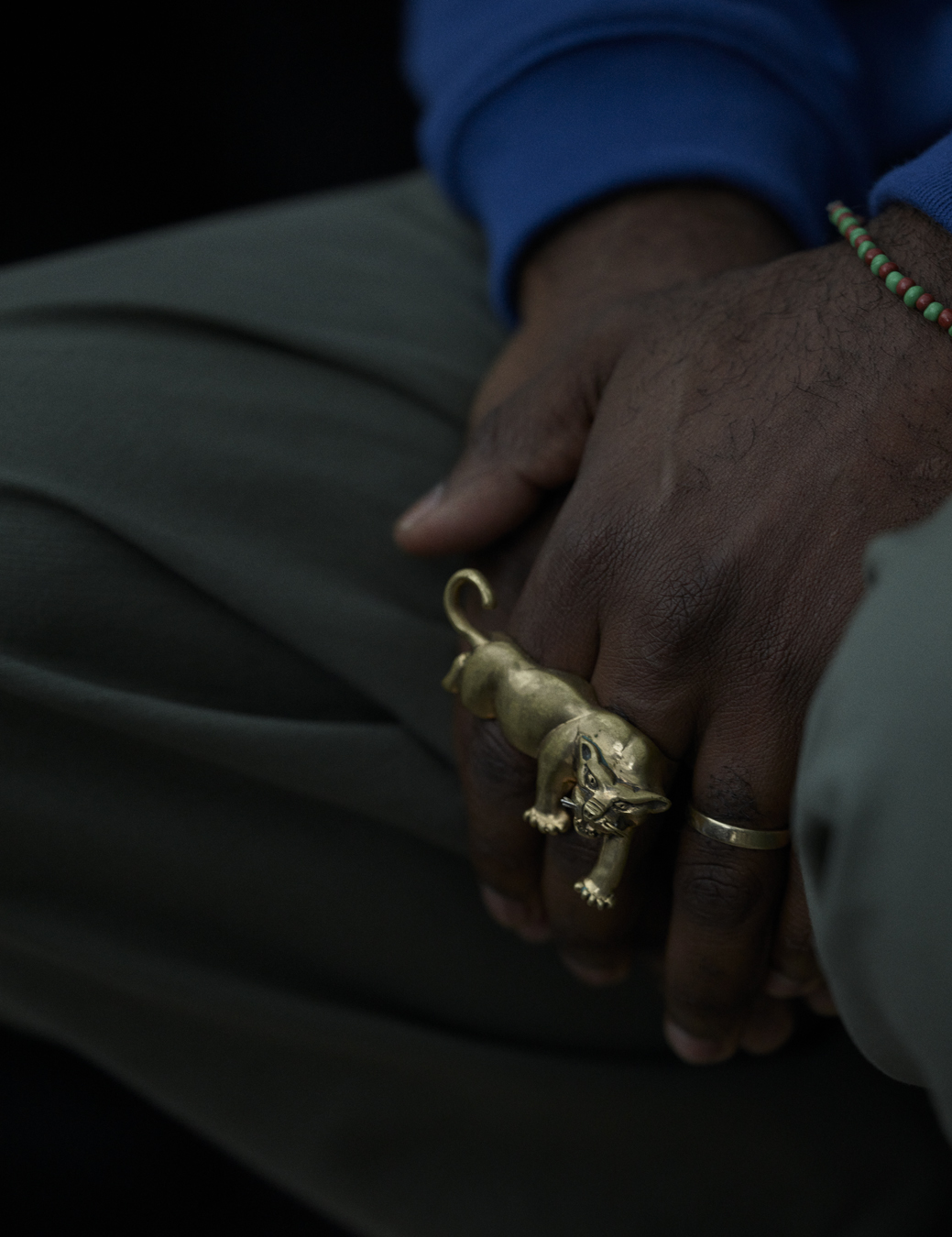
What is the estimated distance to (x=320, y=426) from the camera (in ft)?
2.37

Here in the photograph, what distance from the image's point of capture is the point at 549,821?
56cm

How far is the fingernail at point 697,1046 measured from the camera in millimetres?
614

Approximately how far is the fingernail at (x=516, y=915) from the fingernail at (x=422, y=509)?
24 cm

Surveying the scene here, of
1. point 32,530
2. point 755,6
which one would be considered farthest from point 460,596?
point 755,6

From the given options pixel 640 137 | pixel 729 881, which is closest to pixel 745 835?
pixel 729 881

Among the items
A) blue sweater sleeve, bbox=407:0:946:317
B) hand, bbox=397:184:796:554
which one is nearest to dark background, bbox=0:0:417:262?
blue sweater sleeve, bbox=407:0:946:317

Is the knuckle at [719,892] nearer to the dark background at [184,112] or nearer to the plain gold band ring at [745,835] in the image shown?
the plain gold band ring at [745,835]

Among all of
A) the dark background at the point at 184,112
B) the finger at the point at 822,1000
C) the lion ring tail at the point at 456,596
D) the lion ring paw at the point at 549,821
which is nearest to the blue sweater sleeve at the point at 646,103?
the lion ring tail at the point at 456,596

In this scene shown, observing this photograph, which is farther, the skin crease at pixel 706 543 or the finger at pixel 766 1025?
the finger at pixel 766 1025

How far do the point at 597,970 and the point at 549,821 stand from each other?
5.4 inches

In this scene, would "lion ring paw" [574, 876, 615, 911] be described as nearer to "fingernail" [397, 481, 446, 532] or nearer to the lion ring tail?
the lion ring tail

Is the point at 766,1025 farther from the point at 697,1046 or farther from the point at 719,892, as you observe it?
the point at 719,892

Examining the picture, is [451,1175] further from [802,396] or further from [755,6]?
[755,6]

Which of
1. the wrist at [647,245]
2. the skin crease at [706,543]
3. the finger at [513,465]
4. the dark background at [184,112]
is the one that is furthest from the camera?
the dark background at [184,112]
